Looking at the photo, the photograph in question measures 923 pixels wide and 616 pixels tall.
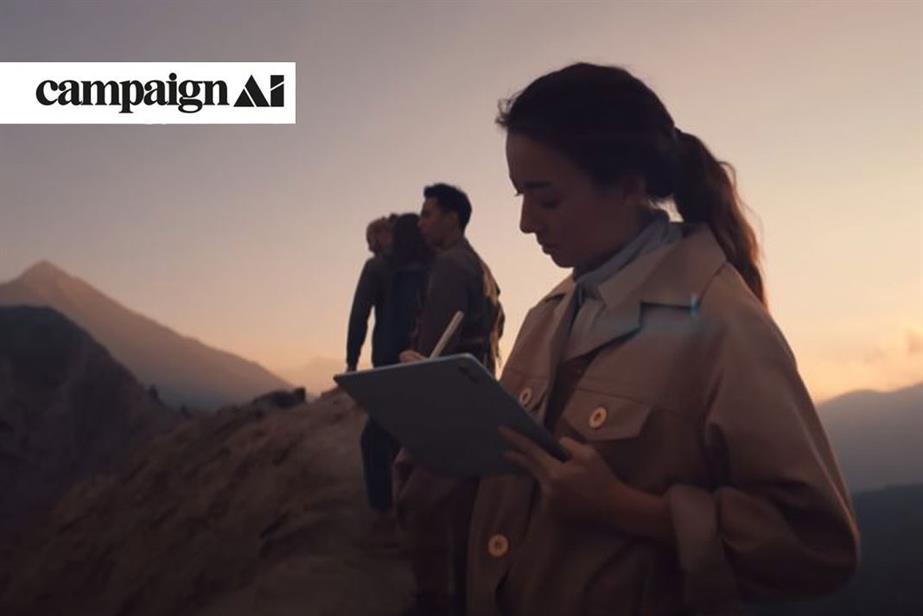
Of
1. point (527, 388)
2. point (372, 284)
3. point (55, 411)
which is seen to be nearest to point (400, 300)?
point (372, 284)

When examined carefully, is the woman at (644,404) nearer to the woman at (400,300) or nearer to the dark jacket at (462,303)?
the dark jacket at (462,303)

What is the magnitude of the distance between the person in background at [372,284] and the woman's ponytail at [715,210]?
358 cm

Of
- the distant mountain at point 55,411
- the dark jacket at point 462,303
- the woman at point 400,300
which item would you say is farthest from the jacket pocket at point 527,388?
the distant mountain at point 55,411

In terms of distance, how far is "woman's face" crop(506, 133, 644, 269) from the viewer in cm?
159

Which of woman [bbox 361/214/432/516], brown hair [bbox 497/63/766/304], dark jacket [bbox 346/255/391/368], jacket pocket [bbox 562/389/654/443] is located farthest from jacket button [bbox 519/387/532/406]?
dark jacket [bbox 346/255/391/368]

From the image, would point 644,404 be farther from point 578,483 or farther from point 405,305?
point 405,305

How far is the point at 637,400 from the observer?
1.46m

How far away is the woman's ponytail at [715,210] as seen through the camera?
65.1 inches

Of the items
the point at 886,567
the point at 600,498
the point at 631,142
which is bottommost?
the point at 886,567

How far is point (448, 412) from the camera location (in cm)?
152

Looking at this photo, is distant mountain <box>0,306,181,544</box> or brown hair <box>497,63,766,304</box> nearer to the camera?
brown hair <box>497,63,766,304</box>

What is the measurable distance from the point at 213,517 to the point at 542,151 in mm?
5322

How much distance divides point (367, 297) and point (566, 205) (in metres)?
3.76

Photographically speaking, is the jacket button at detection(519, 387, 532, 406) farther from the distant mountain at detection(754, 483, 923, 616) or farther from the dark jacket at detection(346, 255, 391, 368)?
the dark jacket at detection(346, 255, 391, 368)
